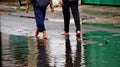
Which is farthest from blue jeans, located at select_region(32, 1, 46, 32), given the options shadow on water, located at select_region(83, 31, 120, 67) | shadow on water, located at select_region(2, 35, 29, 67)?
shadow on water, located at select_region(83, 31, 120, 67)

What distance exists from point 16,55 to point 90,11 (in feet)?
43.7

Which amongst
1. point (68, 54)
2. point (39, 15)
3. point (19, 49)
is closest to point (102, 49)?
point (68, 54)

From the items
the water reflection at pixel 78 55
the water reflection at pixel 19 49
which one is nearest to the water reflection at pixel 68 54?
the water reflection at pixel 78 55

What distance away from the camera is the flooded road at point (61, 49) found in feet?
27.1

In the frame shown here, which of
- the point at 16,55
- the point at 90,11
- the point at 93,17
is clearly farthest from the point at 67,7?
the point at 90,11

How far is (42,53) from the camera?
9422 millimetres

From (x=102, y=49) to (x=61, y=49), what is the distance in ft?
2.92

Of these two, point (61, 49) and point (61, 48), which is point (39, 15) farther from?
point (61, 49)

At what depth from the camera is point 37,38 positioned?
40.2 feet

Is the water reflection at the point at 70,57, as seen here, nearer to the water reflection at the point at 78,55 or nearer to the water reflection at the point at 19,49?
the water reflection at the point at 78,55

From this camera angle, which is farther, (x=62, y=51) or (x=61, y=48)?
(x=61, y=48)

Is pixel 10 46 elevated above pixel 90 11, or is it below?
above

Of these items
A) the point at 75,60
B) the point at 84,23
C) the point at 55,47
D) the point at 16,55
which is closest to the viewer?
the point at 75,60

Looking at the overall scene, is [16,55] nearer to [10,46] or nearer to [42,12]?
[10,46]
